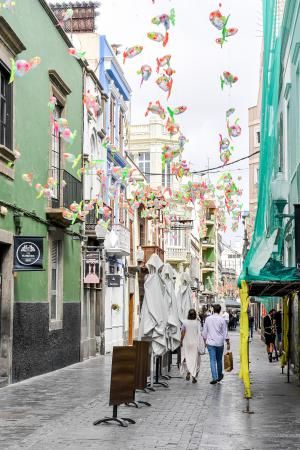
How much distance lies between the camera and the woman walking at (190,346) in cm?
1703

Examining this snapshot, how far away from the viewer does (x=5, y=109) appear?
15.3 meters

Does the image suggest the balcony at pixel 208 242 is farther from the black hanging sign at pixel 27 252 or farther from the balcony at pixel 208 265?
the black hanging sign at pixel 27 252

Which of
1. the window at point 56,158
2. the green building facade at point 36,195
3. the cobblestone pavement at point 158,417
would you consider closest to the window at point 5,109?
the green building facade at point 36,195

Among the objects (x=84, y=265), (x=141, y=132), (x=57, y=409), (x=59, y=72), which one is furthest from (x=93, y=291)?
(x=141, y=132)

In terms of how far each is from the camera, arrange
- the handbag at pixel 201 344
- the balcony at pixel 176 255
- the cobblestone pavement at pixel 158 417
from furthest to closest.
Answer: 1. the balcony at pixel 176 255
2. the handbag at pixel 201 344
3. the cobblestone pavement at pixel 158 417

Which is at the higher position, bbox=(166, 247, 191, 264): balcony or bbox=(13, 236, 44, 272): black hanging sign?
bbox=(166, 247, 191, 264): balcony

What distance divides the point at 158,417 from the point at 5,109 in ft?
23.3

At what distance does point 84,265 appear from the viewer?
78.4 ft

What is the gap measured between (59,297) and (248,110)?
36.4 metres

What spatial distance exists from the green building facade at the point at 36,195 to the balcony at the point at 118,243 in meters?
5.81

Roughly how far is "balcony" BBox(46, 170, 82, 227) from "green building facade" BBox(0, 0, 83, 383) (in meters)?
0.02

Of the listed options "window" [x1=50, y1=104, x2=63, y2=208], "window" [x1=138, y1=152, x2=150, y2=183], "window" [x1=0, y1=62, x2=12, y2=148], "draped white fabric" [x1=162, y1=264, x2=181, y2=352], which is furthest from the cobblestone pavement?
"window" [x1=138, y1=152, x2=150, y2=183]

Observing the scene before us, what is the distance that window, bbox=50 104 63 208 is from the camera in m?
19.5

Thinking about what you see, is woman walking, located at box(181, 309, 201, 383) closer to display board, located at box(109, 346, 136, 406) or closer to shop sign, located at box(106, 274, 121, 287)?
display board, located at box(109, 346, 136, 406)
